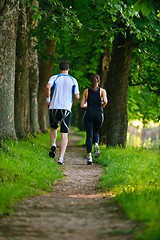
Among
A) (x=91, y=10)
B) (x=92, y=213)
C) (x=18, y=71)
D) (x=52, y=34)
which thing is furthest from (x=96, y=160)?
(x=92, y=213)

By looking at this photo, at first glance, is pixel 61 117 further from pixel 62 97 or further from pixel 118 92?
pixel 118 92

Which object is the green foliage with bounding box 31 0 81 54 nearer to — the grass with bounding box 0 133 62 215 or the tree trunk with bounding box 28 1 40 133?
the grass with bounding box 0 133 62 215

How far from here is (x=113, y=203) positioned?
891 cm

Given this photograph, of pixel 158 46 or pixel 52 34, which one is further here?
pixel 158 46

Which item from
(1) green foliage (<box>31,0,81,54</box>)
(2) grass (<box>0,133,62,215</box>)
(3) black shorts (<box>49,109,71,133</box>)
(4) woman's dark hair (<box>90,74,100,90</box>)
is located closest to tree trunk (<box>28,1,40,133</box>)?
(1) green foliage (<box>31,0,81,54</box>)

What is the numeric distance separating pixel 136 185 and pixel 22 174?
204 cm

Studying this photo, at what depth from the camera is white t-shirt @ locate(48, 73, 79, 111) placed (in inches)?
598

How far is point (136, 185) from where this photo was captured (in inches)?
443

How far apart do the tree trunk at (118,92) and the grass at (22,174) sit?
468 centimetres

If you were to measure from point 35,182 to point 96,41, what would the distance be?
12.8 m

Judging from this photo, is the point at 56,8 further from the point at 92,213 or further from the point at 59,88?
the point at 92,213

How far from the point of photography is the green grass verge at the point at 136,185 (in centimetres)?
731

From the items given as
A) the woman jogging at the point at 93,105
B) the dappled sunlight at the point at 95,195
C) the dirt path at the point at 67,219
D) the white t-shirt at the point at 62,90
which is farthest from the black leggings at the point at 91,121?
the dappled sunlight at the point at 95,195

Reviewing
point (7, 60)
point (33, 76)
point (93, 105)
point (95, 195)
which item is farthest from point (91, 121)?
point (33, 76)
